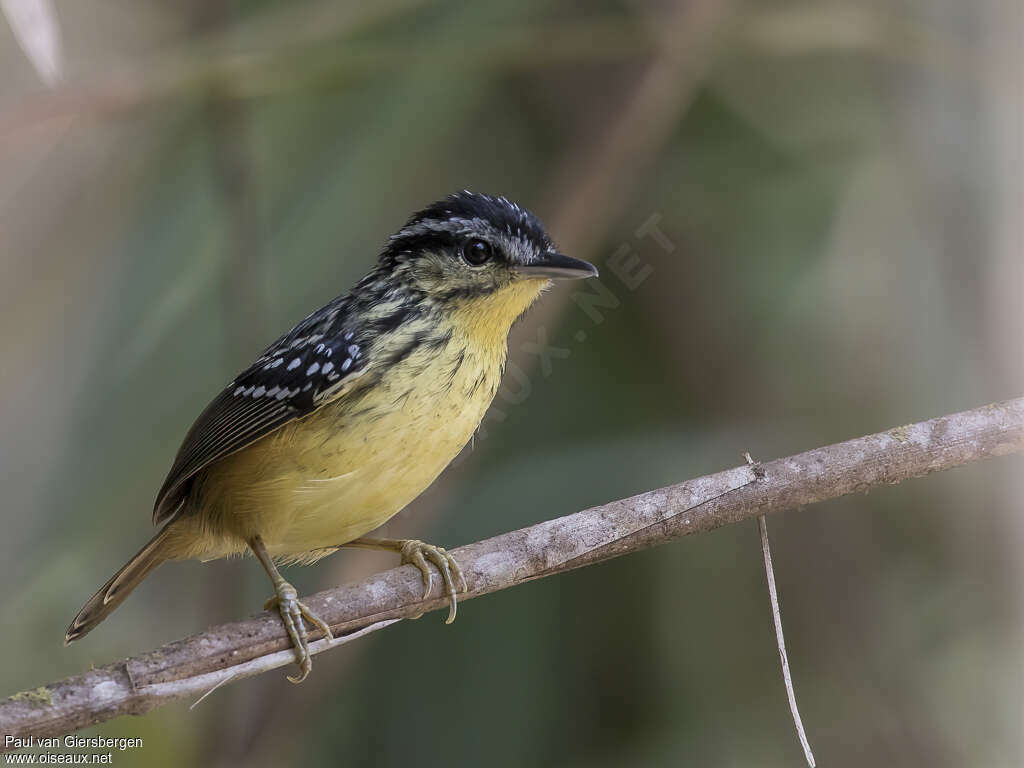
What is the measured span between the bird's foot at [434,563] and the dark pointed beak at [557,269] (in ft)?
2.98

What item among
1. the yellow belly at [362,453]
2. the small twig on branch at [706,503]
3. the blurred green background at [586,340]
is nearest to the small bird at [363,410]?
the yellow belly at [362,453]

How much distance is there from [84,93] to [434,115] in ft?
5.06

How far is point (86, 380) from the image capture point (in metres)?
4.98

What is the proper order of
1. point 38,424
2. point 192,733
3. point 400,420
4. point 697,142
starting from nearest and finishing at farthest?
1. point 400,420
2. point 192,733
3. point 38,424
4. point 697,142

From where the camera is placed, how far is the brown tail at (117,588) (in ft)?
12.1

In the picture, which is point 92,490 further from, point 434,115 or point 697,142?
Result: point 697,142

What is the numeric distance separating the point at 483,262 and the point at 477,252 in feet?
0.13

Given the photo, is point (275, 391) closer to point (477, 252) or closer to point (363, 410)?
point (363, 410)

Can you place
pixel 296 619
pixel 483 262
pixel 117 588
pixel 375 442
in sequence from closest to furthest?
pixel 296 619, pixel 375 442, pixel 483 262, pixel 117 588

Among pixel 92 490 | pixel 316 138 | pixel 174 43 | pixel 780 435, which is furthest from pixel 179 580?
pixel 780 435

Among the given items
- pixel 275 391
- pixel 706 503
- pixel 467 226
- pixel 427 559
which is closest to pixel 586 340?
pixel 467 226

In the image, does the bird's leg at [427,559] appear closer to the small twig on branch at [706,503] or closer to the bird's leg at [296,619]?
the small twig on branch at [706,503]

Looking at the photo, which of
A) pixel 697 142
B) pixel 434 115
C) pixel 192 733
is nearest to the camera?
pixel 192 733

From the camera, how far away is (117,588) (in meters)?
3.77
